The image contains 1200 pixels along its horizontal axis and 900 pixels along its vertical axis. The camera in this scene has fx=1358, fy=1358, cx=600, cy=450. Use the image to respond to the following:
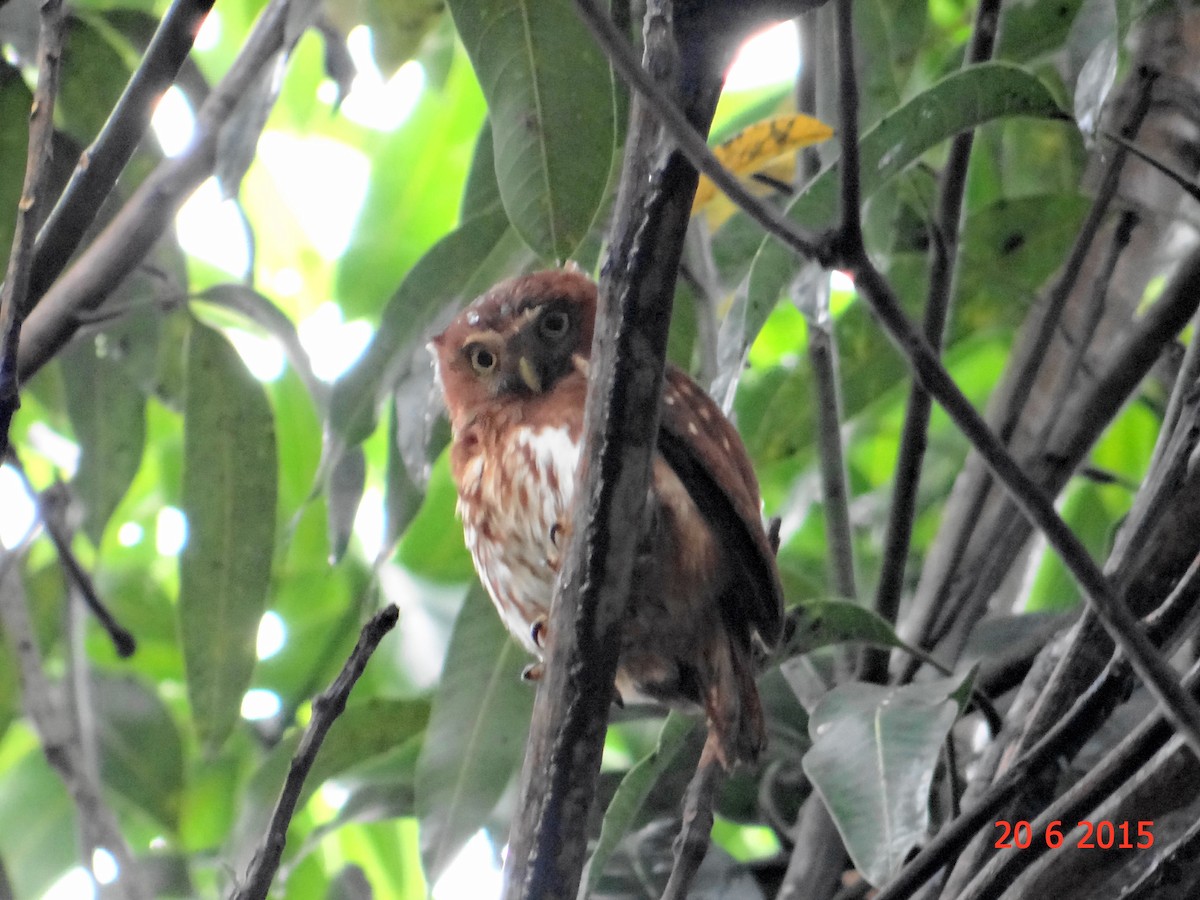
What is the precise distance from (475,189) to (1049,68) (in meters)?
1.19

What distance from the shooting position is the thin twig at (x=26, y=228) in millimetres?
1135

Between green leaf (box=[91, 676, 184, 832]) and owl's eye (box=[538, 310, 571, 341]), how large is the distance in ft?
3.73

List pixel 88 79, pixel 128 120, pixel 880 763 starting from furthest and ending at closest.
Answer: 1. pixel 88 79
2. pixel 880 763
3. pixel 128 120

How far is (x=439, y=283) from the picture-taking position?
2.35 metres

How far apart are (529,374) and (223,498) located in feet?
2.00

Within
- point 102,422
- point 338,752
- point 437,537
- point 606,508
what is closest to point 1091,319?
point 606,508

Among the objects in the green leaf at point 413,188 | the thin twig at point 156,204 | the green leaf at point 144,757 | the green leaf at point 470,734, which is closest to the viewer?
the thin twig at point 156,204

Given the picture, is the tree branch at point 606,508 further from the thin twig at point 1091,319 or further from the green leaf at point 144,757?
the green leaf at point 144,757

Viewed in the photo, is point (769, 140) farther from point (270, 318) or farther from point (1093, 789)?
point (1093, 789)

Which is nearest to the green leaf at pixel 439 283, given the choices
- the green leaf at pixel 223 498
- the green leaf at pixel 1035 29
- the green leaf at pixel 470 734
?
the green leaf at pixel 223 498

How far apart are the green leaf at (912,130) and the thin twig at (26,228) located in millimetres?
892

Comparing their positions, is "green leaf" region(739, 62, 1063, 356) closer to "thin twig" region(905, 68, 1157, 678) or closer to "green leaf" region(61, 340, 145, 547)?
"thin twig" region(905, 68, 1157, 678)

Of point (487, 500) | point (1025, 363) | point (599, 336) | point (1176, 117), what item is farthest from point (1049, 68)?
point (599, 336)
